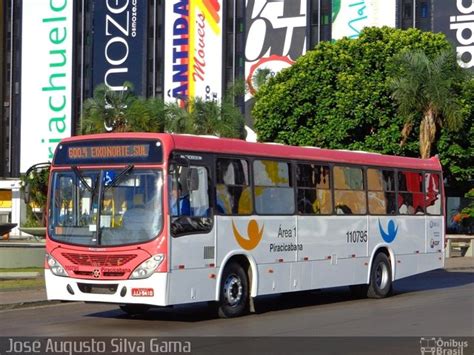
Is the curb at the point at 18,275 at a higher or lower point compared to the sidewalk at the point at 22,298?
higher

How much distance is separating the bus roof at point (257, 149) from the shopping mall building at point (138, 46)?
48.6 meters

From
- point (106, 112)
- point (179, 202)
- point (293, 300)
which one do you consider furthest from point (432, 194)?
point (106, 112)

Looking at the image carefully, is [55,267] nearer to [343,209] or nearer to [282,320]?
[282,320]

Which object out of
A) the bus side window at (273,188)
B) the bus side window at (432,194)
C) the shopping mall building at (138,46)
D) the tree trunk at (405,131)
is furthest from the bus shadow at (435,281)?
the shopping mall building at (138,46)

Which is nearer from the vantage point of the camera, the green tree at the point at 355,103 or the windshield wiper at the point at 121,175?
the windshield wiper at the point at 121,175

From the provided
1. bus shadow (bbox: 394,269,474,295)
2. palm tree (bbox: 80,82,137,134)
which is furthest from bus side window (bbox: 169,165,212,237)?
palm tree (bbox: 80,82,137,134)

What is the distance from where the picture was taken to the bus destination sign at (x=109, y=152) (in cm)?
1572

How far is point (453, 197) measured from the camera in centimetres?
6769

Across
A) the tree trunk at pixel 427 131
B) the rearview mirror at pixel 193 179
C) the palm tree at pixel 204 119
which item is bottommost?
the rearview mirror at pixel 193 179

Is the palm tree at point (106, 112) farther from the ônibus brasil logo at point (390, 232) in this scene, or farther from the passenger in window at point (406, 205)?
the ônibus brasil logo at point (390, 232)

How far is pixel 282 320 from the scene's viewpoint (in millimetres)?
16609

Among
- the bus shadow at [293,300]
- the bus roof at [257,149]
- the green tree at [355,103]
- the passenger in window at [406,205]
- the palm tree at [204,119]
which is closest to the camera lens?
the bus roof at [257,149]

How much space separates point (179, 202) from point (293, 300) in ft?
19.5

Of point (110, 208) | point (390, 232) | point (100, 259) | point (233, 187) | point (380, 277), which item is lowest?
point (380, 277)
